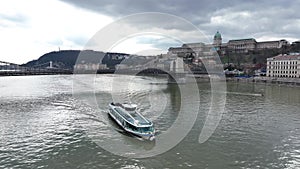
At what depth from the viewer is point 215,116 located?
18.0 m

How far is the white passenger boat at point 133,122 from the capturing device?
40.4ft

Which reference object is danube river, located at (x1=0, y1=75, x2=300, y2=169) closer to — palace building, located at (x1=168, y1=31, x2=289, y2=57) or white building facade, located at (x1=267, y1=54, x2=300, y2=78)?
white building facade, located at (x1=267, y1=54, x2=300, y2=78)

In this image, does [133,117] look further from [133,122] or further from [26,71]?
[26,71]

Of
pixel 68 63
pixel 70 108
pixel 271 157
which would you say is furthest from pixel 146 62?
pixel 271 157

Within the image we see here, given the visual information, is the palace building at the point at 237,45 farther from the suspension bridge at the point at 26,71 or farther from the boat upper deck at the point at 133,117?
the boat upper deck at the point at 133,117

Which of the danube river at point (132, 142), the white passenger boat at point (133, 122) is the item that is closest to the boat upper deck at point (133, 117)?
the white passenger boat at point (133, 122)

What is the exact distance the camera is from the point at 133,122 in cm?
1310

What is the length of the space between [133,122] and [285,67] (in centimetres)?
5766

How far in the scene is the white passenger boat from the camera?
12.3m

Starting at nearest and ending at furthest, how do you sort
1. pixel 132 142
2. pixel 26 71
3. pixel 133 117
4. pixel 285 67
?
1. pixel 132 142
2. pixel 133 117
3. pixel 285 67
4. pixel 26 71

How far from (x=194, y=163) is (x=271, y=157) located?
3502mm

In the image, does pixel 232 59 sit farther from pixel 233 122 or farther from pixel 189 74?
pixel 233 122

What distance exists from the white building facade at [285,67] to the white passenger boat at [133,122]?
2130 inches

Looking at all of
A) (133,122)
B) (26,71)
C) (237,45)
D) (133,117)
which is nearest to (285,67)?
(133,117)
